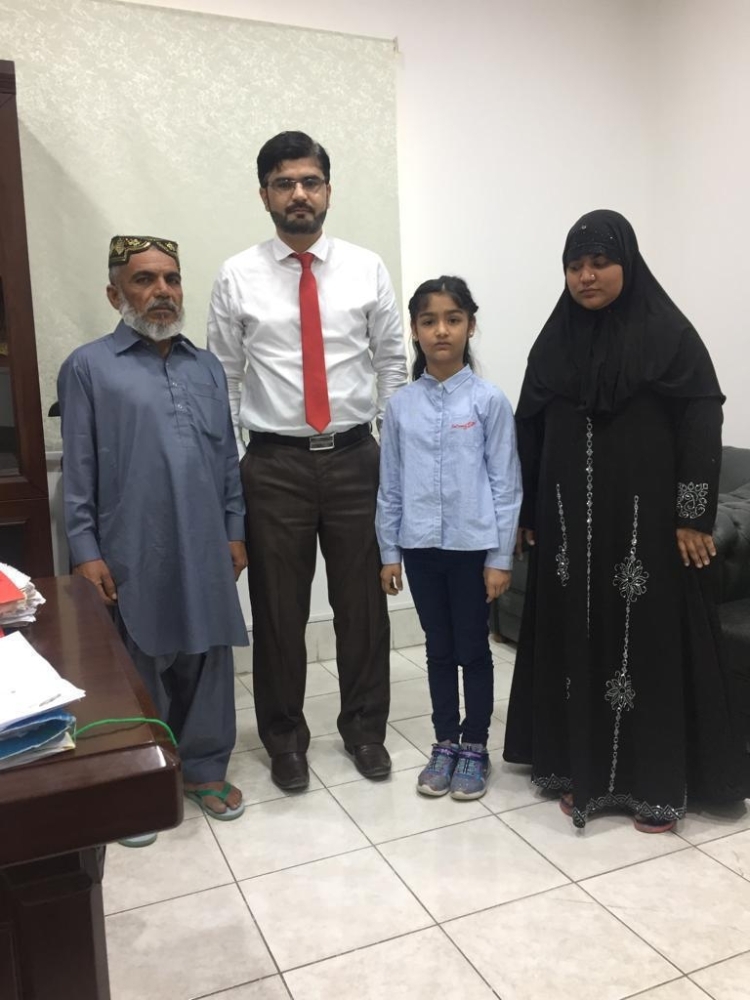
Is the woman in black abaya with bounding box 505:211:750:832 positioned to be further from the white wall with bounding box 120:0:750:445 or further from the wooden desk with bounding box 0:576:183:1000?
the white wall with bounding box 120:0:750:445

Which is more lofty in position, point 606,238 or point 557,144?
point 557,144

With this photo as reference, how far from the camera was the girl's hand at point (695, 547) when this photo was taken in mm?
1901

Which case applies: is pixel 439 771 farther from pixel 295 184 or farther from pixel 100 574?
pixel 295 184

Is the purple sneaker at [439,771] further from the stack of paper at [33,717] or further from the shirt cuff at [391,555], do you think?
the stack of paper at [33,717]

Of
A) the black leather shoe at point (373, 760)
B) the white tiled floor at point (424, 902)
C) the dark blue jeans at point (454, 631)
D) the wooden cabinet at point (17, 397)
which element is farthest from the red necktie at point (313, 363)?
the white tiled floor at point (424, 902)

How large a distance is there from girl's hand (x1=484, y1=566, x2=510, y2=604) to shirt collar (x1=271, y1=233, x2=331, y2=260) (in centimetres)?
94

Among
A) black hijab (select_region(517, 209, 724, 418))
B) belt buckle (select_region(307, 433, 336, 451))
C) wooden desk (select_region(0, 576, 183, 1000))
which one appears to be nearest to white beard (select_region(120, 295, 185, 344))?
belt buckle (select_region(307, 433, 336, 451))

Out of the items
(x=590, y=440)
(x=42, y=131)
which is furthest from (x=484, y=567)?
(x=42, y=131)

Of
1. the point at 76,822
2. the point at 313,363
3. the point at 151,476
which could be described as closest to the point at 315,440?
the point at 313,363

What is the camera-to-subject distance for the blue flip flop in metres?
2.16

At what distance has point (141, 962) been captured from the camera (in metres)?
1.62

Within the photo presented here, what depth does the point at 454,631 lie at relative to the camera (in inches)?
86.8

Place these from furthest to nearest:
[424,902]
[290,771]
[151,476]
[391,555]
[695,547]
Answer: [290,771] < [391,555] < [151,476] < [695,547] < [424,902]

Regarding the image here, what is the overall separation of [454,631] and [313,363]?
2.60 feet
